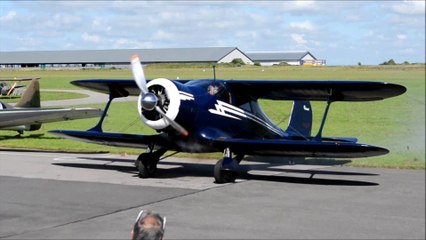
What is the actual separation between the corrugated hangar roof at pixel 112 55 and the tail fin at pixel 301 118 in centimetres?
→ 990

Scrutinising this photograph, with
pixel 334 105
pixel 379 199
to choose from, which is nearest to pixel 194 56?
pixel 379 199

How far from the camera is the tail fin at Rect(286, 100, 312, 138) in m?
13.6

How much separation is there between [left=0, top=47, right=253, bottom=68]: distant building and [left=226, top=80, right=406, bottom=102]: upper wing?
20.8 ft

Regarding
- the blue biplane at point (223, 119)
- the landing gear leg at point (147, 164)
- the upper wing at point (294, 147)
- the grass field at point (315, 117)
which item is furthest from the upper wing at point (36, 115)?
the upper wing at point (294, 147)

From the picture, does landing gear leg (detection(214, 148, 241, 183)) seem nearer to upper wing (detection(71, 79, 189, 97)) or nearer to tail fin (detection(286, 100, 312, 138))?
upper wing (detection(71, 79, 189, 97))

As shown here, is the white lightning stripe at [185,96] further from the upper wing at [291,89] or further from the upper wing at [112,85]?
the upper wing at [112,85]

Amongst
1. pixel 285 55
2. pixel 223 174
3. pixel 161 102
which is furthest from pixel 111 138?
pixel 285 55

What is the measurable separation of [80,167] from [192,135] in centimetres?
282

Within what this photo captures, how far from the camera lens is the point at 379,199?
310 inches

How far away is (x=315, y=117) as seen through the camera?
21703 mm

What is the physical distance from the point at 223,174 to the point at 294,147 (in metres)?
1.25

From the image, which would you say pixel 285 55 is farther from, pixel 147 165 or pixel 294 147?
pixel 147 165

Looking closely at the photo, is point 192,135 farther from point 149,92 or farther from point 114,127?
point 114,127

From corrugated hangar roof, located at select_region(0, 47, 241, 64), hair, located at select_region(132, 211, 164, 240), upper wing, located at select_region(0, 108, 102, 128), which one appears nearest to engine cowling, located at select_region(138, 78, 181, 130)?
upper wing, located at select_region(0, 108, 102, 128)
